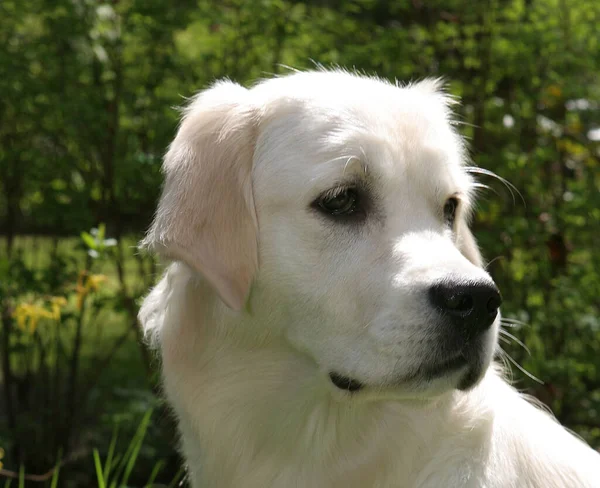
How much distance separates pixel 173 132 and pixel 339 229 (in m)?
2.21

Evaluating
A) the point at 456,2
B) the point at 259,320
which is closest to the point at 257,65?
the point at 456,2

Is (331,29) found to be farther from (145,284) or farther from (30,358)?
(30,358)

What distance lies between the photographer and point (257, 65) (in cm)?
492

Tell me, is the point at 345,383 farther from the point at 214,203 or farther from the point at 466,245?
the point at 466,245

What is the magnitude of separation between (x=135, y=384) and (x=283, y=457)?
8.54ft

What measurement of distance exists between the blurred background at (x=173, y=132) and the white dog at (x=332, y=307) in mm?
1616

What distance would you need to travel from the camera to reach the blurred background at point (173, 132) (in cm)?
459

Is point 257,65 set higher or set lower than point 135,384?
higher

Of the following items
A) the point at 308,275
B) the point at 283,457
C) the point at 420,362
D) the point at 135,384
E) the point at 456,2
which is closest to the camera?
the point at 420,362

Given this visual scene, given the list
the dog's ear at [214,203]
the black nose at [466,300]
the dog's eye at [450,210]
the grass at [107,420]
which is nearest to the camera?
the black nose at [466,300]

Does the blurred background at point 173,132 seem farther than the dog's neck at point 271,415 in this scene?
Yes

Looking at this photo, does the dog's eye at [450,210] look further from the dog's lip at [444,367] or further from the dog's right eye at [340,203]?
the dog's lip at [444,367]

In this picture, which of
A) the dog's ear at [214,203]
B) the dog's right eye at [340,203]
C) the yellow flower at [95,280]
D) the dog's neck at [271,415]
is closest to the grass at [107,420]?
the yellow flower at [95,280]

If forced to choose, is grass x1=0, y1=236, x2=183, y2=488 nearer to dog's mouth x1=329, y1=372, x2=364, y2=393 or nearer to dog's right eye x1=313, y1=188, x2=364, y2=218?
dog's mouth x1=329, y1=372, x2=364, y2=393
